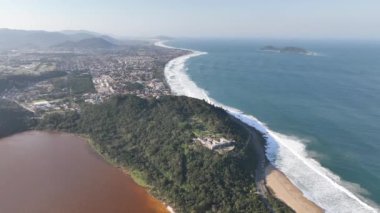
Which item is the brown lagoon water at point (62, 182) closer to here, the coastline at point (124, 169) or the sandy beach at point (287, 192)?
the coastline at point (124, 169)

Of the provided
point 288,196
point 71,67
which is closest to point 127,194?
point 288,196

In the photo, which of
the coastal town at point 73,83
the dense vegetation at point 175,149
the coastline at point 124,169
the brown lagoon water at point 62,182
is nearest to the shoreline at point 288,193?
the dense vegetation at point 175,149

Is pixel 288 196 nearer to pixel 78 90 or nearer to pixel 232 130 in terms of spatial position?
pixel 232 130

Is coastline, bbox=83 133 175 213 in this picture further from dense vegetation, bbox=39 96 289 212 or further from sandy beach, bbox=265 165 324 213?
sandy beach, bbox=265 165 324 213

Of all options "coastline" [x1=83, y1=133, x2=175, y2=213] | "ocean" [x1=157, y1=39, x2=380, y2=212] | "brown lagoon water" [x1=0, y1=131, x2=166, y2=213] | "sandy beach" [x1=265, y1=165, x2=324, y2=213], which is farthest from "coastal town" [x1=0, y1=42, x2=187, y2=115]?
"sandy beach" [x1=265, y1=165, x2=324, y2=213]

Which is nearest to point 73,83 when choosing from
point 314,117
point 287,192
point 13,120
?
point 13,120

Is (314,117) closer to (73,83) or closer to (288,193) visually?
(288,193)
